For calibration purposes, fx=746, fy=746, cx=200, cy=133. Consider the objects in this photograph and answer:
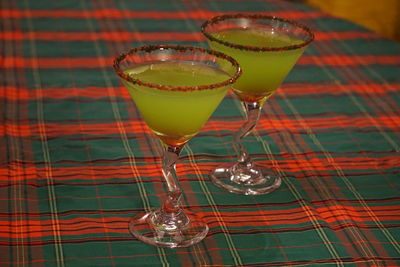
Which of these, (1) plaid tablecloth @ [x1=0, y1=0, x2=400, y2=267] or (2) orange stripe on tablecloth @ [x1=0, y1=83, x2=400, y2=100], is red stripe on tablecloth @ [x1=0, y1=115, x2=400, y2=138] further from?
(2) orange stripe on tablecloth @ [x1=0, y1=83, x2=400, y2=100]

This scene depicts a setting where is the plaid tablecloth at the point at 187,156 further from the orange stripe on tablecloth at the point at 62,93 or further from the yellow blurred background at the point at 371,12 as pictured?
the yellow blurred background at the point at 371,12

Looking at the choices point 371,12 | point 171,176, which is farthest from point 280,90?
point 371,12

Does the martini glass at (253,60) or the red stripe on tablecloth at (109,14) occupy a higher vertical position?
the martini glass at (253,60)

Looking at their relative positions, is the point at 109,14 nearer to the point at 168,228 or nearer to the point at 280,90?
the point at 280,90

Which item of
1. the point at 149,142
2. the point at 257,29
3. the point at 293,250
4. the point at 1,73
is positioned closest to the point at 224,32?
the point at 257,29

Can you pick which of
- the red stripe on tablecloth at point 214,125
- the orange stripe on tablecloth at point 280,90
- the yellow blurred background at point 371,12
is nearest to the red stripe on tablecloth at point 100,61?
the orange stripe on tablecloth at point 280,90

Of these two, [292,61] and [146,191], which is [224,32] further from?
[146,191]

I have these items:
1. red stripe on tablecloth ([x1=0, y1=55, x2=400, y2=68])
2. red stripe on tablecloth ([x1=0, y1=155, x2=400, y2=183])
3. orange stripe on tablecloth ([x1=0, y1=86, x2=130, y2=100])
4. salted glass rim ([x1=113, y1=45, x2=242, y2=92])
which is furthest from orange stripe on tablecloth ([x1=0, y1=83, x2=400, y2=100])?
salted glass rim ([x1=113, y1=45, x2=242, y2=92])
